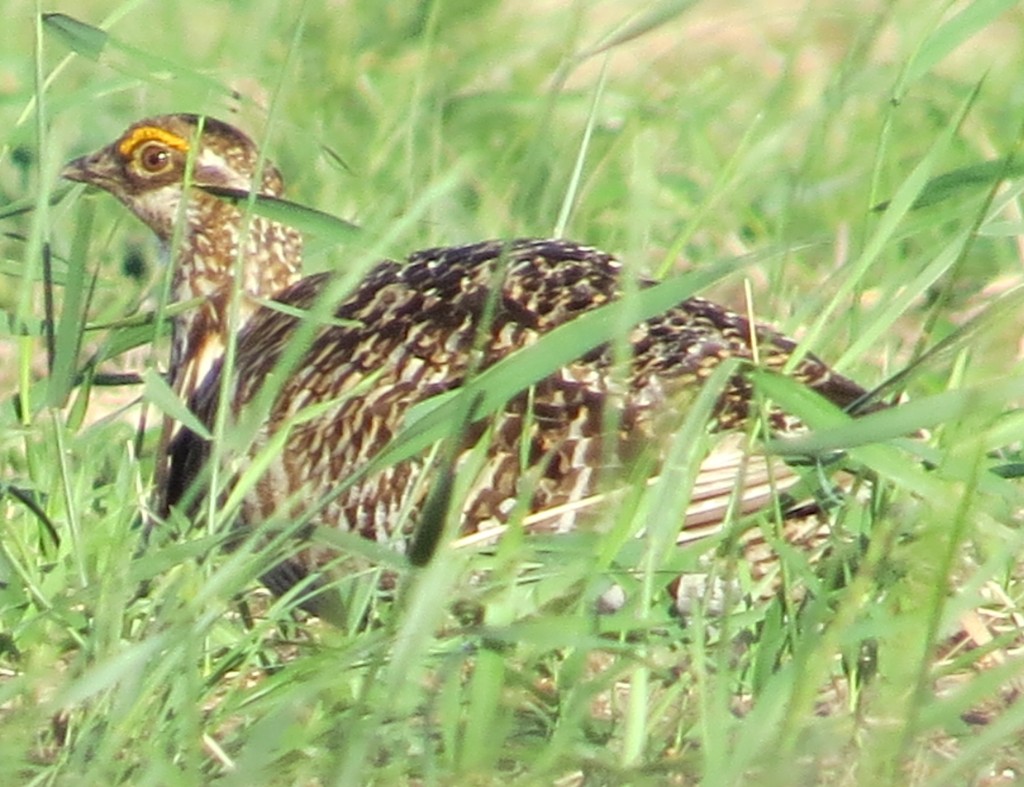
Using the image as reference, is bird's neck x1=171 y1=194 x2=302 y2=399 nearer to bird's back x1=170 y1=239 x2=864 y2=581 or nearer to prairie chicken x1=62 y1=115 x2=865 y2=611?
prairie chicken x1=62 y1=115 x2=865 y2=611

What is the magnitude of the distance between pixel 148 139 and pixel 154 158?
52mm

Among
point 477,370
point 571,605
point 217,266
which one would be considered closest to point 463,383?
point 477,370

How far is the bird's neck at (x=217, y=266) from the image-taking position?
5707 mm

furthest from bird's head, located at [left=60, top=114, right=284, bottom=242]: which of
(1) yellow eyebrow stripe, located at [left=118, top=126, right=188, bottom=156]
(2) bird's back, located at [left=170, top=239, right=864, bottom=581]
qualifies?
(2) bird's back, located at [left=170, top=239, right=864, bottom=581]

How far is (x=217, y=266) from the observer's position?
5.82 meters

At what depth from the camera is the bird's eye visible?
18.8 ft

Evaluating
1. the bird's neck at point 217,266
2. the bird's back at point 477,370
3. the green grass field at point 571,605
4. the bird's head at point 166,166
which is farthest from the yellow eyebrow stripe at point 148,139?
the bird's back at point 477,370

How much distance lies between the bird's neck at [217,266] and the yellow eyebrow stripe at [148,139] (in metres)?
0.14

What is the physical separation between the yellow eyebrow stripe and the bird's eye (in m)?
0.02

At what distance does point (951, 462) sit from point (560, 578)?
0.59m

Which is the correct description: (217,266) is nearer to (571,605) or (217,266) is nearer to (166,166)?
(166,166)

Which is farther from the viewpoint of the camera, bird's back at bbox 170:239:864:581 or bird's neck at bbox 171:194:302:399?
bird's neck at bbox 171:194:302:399

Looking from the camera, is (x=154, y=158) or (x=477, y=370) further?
(x=154, y=158)

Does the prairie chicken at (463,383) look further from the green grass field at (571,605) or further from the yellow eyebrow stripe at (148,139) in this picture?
the yellow eyebrow stripe at (148,139)
